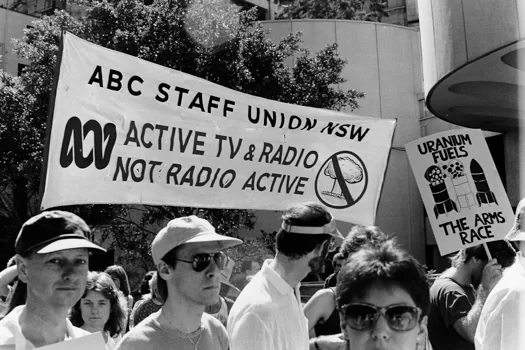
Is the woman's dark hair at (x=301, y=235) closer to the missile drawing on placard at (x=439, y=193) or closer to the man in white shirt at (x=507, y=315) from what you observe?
the man in white shirt at (x=507, y=315)

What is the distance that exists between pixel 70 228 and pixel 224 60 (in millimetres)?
13806

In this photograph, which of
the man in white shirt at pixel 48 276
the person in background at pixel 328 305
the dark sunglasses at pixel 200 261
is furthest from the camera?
the person in background at pixel 328 305

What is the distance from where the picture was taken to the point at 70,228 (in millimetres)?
2693

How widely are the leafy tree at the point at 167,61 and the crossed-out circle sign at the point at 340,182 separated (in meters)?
10.5

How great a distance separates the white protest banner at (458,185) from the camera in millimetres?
5441

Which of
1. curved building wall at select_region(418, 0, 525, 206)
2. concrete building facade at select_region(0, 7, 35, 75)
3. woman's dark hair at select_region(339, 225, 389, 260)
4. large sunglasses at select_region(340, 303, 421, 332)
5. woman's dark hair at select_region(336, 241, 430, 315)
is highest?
concrete building facade at select_region(0, 7, 35, 75)

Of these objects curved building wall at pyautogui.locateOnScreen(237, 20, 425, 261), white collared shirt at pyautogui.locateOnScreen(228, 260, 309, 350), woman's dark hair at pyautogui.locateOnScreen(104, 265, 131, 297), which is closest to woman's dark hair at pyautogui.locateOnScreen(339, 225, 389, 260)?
white collared shirt at pyautogui.locateOnScreen(228, 260, 309, 350)

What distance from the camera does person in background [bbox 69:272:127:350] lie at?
4285mm

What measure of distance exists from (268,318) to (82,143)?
1.94 meters

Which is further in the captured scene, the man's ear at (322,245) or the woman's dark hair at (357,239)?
the woman's dark hair at (357,239)

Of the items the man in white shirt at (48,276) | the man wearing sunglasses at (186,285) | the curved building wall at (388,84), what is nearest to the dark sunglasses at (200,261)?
the man wearing sunglasses at (186,285)

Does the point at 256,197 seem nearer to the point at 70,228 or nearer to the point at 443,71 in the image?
the point at 70,228

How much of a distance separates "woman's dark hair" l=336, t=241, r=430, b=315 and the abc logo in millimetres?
2539

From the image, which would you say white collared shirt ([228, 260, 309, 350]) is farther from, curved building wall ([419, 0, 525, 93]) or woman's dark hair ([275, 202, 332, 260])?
curved building wall ([419, 0, 525, 93])
